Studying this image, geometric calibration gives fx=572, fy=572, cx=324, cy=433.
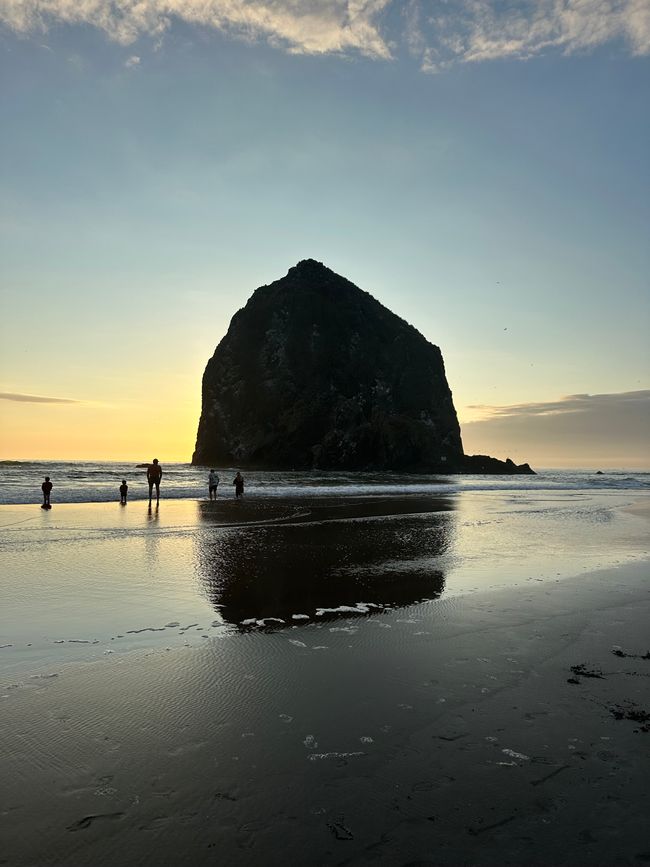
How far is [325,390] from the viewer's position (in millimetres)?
137000

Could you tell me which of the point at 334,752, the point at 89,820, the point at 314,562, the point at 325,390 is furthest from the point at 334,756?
the point at 325,390

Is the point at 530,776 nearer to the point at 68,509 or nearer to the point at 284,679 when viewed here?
the point at 284,679

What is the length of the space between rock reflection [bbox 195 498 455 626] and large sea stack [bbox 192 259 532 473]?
97.4m

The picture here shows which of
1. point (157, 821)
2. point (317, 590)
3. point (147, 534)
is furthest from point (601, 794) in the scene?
point (147, 534)

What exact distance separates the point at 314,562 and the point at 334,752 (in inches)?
355

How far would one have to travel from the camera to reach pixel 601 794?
12.2ft

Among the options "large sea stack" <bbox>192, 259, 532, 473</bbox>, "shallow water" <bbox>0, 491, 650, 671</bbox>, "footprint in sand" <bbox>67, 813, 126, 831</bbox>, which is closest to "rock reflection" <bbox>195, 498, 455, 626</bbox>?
"shallow water" <bbox>0, 491, 650, 671</bbox>

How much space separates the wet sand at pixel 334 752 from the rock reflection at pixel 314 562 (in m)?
1.91

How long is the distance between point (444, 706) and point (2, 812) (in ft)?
11.3

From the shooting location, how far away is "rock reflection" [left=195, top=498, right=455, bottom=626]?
31.1 feet

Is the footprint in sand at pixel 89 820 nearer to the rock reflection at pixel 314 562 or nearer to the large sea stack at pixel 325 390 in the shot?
the rock reflection at pixel 314 562

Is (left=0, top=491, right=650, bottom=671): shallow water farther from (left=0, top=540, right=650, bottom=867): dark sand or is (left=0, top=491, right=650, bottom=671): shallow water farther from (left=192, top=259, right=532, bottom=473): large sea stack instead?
(left=192, top=259, right=532, bottom=473): large sea stack

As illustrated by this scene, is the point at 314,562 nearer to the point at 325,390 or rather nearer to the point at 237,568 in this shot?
the point at 237,568

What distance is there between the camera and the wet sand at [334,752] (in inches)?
127
